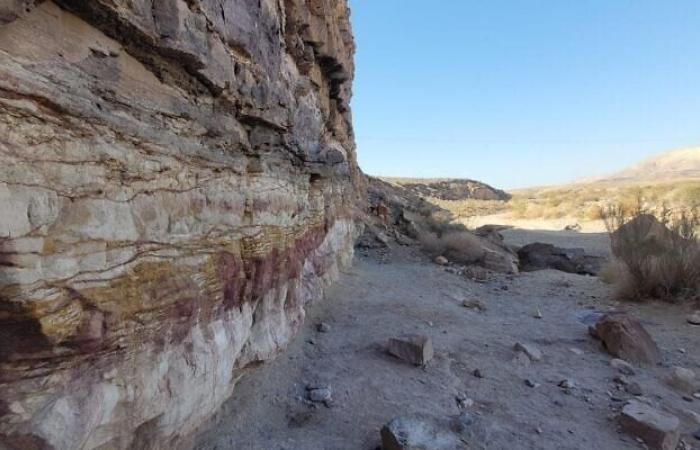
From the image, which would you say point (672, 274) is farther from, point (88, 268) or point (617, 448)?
point (88, 268)

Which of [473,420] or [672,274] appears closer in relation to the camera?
[473,420]

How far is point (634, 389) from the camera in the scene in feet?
11.4

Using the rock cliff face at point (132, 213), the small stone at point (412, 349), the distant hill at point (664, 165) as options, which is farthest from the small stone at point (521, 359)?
the distant hill at point (664, 165)

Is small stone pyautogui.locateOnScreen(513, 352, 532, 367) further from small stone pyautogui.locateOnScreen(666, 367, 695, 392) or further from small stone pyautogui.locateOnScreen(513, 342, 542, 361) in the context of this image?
small stone pyautogui.locateOnScreen(666, 367, 695, 392)

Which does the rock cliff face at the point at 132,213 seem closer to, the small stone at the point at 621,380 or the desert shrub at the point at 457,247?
the small stone at the point at 621,380

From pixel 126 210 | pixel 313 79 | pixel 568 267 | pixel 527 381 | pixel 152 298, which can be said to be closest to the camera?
pixel 126 210

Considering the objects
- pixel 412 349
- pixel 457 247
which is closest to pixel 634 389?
pixel 412 349

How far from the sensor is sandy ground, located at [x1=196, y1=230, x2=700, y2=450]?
2.79 metres

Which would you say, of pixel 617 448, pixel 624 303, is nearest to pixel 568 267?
pixel 624 303

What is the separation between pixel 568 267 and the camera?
9703 millimetres

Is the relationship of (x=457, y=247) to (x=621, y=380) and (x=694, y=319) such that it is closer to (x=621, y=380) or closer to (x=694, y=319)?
(x=694, y=319)

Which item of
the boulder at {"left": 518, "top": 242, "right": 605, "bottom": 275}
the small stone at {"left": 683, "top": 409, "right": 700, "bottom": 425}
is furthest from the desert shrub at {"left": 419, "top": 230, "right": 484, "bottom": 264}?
the small stone at {"left": 683, "top": 409, "right": 700, "bottom": 425}

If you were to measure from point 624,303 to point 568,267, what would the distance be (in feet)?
11.3

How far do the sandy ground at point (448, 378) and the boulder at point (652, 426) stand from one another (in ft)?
0.28
